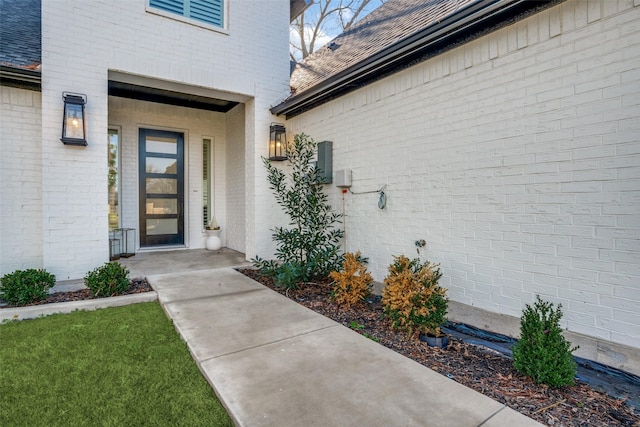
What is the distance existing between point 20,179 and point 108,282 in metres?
2.15

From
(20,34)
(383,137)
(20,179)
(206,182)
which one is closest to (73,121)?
(20,179)

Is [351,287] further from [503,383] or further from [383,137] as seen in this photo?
[383,137]

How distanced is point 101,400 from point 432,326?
2508 mm

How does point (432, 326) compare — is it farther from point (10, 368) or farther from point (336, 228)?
point (10, 368)

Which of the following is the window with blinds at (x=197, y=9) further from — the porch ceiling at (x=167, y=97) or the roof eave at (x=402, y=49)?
the roof eave at (x=402, y=49)

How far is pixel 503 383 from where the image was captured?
222cm

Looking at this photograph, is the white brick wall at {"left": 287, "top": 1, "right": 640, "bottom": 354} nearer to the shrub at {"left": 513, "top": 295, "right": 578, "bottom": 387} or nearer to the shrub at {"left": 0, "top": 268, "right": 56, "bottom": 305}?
the shrub at {"left": 513, "top": 295, "right": 578, "bottom": 387}

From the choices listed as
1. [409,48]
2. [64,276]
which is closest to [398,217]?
[409,48]

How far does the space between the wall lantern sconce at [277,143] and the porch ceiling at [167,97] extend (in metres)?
1.46

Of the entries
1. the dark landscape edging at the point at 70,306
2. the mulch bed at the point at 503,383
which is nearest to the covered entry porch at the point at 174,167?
the dark landscape edging at the point at 70,306

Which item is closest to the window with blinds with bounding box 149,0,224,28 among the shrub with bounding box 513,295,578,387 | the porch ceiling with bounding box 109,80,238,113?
the porch ceiling with bounding box 109,80,238,113

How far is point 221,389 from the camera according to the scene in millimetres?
2062

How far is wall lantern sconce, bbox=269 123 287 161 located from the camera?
594 centimetres

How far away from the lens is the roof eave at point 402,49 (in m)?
2.87
